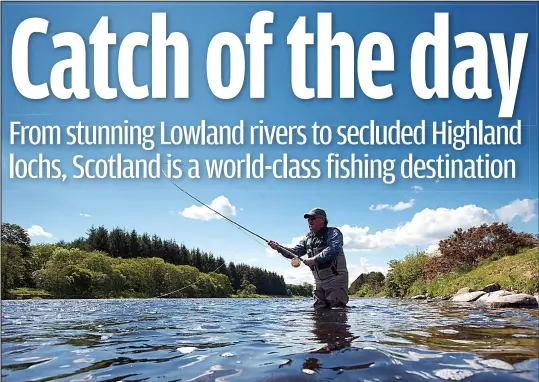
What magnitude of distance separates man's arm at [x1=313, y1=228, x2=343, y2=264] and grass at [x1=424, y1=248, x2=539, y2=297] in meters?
16.2

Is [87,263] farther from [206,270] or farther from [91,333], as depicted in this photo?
[91,333]

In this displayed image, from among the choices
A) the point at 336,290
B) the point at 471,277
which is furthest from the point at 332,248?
the point at 471,277

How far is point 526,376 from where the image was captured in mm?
3932

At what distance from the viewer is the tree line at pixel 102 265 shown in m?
76.8

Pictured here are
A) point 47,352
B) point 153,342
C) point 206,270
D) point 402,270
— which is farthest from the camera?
point 206,270

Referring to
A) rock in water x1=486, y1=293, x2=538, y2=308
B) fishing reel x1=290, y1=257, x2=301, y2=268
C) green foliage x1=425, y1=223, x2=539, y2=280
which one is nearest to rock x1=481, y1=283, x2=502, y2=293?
rock in water x1=486, y1=293, x2=538, y2=308

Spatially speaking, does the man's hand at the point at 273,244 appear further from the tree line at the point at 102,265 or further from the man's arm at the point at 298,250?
the tree line at the point at 102,265

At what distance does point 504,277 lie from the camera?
27797 millimetres

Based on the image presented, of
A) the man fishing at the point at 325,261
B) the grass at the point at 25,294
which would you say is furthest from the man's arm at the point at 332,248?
the grass at the point at 25,294

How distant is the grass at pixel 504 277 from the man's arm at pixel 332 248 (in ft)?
53.2

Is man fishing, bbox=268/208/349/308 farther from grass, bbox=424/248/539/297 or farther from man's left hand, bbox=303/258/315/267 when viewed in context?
grass, bbox=424/248/539/297

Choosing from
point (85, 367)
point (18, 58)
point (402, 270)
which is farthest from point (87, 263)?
point (85, 367)

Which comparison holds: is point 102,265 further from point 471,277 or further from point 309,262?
point 309,262

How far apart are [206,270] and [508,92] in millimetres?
148838
